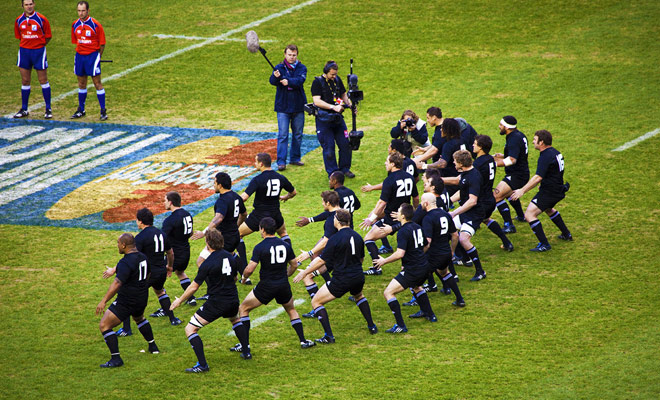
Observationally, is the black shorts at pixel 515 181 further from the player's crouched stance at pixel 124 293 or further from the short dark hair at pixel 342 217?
the player's crouched stance at pixel 124 293

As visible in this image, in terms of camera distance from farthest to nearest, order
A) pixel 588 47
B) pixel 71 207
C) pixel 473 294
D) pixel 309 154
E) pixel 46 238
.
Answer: pixel 588 47
pixel 309 154
pixel 71 207
pixel 46 238
pixel 473 294

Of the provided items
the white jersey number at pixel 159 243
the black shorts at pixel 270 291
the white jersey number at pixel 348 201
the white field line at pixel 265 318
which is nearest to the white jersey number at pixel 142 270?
the white jersey number at pixel 159 243

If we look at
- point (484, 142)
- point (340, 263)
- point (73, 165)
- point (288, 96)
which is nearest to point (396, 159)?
point (484, 142)

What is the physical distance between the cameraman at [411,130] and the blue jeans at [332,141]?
1.85 metres

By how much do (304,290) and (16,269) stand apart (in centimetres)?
503

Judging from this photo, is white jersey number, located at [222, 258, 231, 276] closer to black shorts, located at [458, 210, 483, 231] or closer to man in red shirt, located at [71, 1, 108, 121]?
black shorts, located at [458, 210, 483, 231]

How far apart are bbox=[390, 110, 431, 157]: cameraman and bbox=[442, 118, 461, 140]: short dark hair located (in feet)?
3.85

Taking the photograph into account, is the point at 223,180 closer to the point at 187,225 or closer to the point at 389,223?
the point at 187,225

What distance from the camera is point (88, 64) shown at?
66.7 ft

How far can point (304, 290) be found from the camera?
1246cm

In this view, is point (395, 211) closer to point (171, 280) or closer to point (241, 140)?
point (171, 280)

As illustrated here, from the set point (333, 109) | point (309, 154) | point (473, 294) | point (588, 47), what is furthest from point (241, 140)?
point (588, 47)

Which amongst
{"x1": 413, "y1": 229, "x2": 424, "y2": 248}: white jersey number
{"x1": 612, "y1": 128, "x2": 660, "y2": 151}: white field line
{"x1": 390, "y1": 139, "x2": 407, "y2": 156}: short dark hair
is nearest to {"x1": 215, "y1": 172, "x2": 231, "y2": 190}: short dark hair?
{"x1": 390, "y1": 139, "x2": 407, "y2": 156}: short dark hair

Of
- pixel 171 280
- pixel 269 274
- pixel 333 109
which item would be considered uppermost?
pixel 333 109
